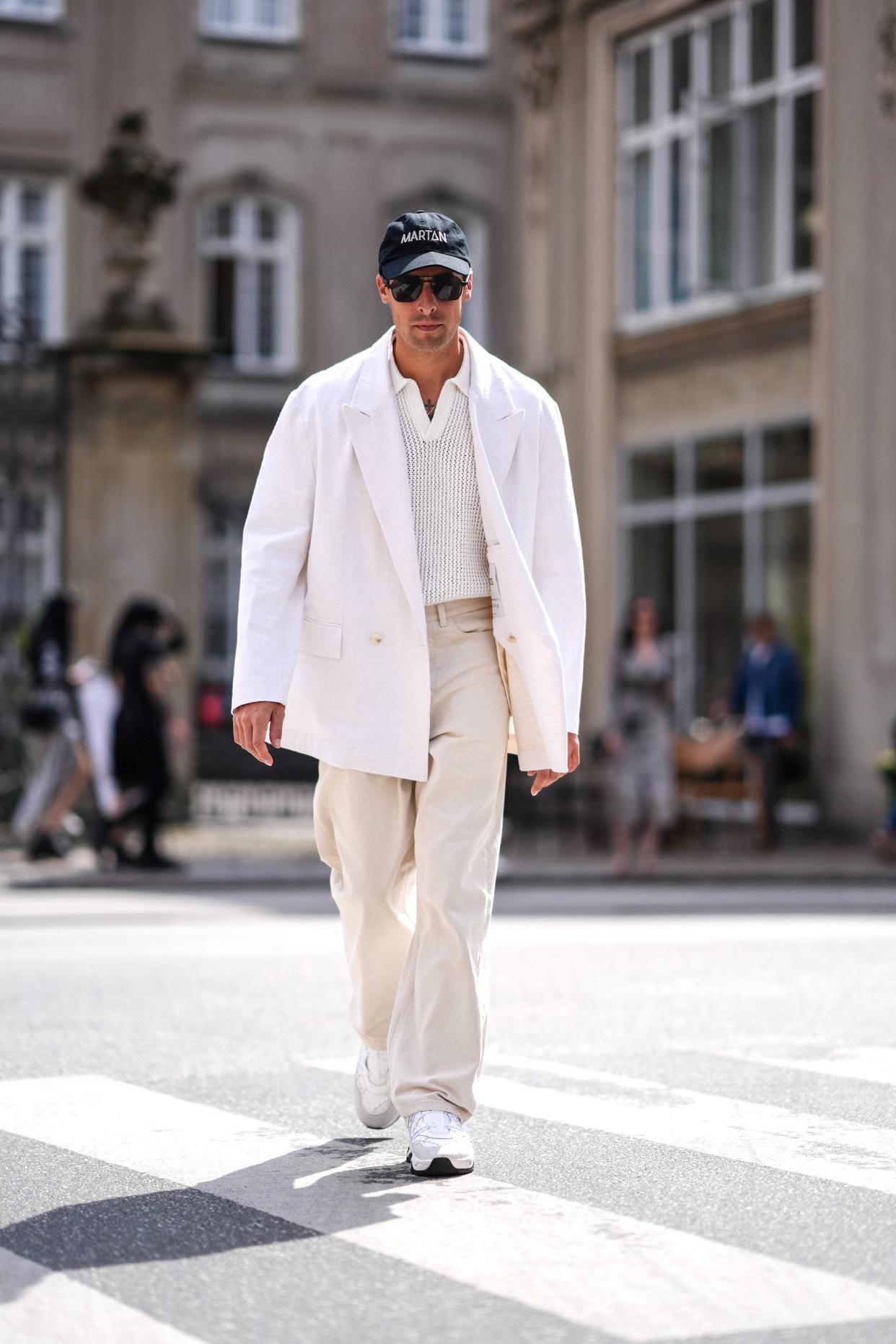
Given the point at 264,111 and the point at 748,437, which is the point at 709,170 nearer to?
the point at 748,437

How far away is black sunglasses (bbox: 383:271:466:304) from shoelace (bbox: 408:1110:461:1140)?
6.14 ft

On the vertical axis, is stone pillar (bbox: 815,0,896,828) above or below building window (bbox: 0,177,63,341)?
below

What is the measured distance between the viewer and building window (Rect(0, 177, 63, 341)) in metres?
31.8

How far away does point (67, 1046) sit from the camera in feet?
24.7

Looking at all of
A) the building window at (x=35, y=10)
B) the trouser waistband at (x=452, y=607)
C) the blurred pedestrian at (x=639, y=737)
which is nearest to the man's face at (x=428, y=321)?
the trouser waistband at (x=452, y=607)

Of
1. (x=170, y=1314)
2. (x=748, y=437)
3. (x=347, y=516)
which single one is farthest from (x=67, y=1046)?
(x=748, y=437)

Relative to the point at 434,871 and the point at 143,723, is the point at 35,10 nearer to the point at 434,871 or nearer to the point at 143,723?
the point at 143,723

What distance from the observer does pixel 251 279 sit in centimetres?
3353

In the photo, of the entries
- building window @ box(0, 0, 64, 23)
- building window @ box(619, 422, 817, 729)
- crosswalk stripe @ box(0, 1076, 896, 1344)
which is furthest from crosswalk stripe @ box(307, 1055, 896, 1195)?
building window @ box(0, 0, 64, 23)

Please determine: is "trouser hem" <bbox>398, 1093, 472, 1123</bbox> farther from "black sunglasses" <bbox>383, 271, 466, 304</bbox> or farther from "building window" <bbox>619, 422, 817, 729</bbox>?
"building window" <bbox>619, 422, 817, 729</bbox>

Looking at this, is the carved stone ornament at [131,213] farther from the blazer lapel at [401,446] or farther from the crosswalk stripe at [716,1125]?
the blazer lapel at [401,446]

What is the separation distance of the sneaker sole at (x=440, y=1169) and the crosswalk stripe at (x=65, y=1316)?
1.11 meters

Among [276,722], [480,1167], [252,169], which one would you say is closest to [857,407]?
[276,722]

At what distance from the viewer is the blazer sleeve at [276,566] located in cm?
563
